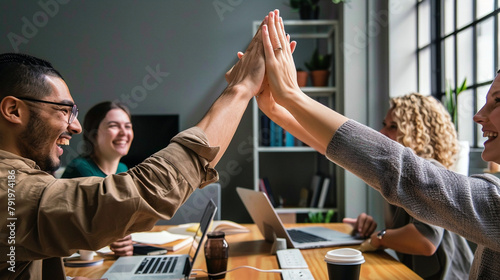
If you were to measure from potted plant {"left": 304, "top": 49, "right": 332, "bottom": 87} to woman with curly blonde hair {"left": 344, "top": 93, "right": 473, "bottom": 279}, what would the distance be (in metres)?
1.68

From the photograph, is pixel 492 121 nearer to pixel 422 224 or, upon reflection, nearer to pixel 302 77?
pixel 422 224

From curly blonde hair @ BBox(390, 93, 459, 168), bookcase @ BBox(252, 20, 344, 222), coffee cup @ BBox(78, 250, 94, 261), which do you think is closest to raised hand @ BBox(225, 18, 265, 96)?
coffee cup @ BBox(78, 250, 94, 261)

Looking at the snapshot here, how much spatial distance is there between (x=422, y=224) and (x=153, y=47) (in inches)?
130

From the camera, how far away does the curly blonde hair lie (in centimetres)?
211

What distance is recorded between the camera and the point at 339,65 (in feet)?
12.6

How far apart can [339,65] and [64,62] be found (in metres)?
2.59

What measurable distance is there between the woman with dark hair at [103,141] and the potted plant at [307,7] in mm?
1839

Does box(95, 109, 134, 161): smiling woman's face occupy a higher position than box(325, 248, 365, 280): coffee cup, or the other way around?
box(95, 109, 134, 161): smiling woman's face

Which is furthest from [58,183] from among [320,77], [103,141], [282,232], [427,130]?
[320,77]

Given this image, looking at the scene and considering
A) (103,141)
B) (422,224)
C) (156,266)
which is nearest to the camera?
(156,266)

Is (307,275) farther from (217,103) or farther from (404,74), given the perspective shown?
(404,74)

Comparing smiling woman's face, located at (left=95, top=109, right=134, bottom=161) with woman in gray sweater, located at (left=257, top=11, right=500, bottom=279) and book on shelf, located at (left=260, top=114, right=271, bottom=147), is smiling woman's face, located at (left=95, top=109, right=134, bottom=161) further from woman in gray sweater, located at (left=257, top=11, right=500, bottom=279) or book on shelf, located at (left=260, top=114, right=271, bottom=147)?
woman in gray sweater, located at (left=257, top=11, right=500, bottom=279)

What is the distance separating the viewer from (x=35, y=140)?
3.32ft

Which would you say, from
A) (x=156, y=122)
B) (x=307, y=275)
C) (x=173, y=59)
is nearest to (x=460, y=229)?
(x=307, y=275)
